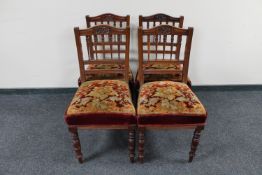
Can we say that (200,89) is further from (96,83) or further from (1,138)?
(1,138)

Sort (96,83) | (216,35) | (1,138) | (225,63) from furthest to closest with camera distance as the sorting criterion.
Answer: (225,63)
(216,35)
(1,138)
(96,83)

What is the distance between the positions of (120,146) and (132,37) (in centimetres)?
100

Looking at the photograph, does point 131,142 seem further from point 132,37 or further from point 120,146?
point 132,37

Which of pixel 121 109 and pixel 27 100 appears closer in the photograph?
pixel 121 109

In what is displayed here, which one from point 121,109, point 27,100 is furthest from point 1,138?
point 121,109

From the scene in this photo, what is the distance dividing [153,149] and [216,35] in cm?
126

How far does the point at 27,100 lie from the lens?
2.39m

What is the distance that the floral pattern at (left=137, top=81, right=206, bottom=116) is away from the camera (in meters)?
1.41

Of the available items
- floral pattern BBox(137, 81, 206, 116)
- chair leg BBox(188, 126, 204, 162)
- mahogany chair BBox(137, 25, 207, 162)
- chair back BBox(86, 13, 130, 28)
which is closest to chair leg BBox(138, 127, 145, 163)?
mahogany chair BBox(137, 25, 207, 162)

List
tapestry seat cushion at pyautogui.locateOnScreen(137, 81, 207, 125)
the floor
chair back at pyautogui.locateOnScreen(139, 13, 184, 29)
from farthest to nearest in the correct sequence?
chair back at pyautogui.locateOnScreen(139, 13, 184, 29)
the floor
tapestry seat cushion at pyautogui.locateOnScreen(137, 81, 207, 125)

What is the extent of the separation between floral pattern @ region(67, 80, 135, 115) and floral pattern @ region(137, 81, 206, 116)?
0.32ft

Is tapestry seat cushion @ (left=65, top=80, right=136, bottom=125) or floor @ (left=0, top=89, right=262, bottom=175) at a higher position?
tapestry seat cushion @ (left=65, top=80, right=136, bottom=125)

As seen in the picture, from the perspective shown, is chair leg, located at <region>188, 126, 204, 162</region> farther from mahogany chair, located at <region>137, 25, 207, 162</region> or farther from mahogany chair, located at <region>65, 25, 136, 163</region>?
mahogany chair, located at <region>65, 25, 136, 163</region>

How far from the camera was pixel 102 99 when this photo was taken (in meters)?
1.48
